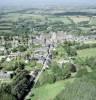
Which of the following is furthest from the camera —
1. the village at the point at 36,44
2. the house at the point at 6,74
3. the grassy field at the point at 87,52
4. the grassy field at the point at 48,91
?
the grassy field at the point at 87,52

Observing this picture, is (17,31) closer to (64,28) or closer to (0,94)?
(64,28)

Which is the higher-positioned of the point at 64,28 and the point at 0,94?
the point at 0,94

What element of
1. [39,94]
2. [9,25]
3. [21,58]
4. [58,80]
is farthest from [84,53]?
[9,25]

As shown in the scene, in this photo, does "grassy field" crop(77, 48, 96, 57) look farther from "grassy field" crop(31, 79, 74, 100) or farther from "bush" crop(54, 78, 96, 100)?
"bush" crop(54, 78, 96, 100)

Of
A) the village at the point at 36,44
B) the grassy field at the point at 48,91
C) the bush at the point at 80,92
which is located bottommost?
the village at the point at 36,44

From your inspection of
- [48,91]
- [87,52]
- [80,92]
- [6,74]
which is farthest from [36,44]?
[80,92]

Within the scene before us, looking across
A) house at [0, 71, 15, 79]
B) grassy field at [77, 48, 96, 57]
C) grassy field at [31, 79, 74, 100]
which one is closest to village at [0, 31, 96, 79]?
house at [0, 71, 15, 79]

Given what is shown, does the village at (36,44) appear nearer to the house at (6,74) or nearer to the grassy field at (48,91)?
the house at (6,74)

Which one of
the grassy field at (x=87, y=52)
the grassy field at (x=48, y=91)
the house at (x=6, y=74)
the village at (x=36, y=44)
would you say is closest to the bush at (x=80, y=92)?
the grassy field at (x=48, y=91)

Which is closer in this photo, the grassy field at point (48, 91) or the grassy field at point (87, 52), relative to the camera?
the grassy field at point (48, 91)
